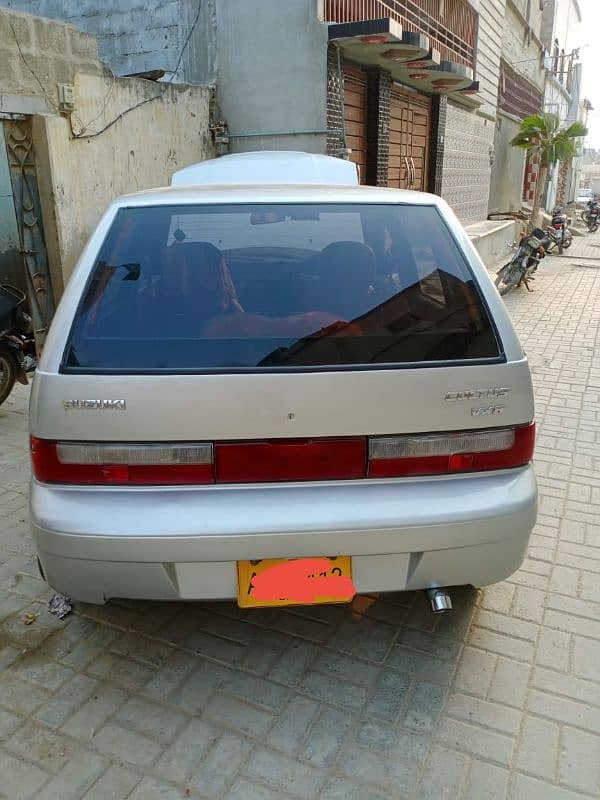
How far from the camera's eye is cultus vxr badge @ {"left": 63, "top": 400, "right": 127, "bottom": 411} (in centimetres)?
208

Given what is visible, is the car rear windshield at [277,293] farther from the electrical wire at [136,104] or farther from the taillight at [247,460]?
the electrical wire at [136,104]

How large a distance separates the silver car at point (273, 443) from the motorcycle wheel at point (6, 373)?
3.30 meters

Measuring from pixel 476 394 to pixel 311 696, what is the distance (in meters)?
1.24

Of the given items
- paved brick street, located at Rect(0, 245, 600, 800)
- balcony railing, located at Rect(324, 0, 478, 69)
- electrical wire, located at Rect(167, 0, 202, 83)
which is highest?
balcony railing, located at Rect(324, 0, 478, 69)

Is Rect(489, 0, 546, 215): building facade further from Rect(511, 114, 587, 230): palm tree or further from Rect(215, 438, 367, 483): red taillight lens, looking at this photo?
Rect(215, 438, 367, 483): red taillight lens

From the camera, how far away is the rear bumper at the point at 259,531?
210 cm

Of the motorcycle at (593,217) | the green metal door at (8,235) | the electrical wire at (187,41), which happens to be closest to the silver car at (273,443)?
the green metal door at (8,235)

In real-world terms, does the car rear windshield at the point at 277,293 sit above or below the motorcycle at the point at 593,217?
above

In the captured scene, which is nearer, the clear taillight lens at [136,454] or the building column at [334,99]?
the clear taillight lens at [136,454]

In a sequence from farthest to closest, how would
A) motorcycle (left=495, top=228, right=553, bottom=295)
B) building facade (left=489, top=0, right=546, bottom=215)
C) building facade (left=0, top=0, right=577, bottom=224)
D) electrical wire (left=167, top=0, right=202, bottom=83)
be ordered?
building facade (left=489, top=0, right=546, bottom=215) < motorcycle (left=495, top=228, right=553, bottom=295) < electrical wire (left=167, top=0, right=202, bottom=83) < building facade (left=0, top=0, right=577, bottom=224)

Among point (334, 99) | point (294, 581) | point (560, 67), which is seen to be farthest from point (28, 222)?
point (560, 67)

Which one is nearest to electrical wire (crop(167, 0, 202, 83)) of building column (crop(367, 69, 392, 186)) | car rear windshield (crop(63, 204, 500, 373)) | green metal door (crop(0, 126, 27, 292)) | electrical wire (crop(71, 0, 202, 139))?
electrical wire (crop(71, 0, 202, 139))

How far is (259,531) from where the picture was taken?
2.09 meters

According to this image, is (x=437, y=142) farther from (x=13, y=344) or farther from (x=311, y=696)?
(x=311, y=696)
